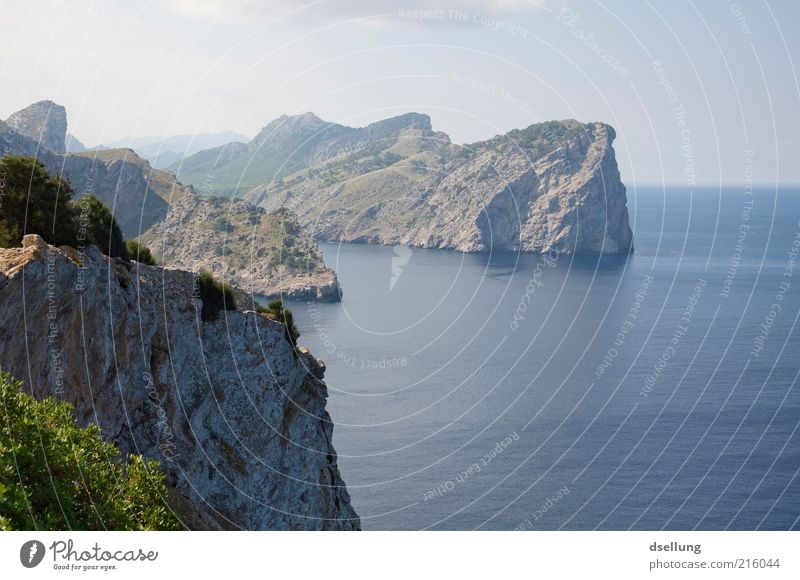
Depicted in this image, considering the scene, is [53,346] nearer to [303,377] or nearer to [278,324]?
[278,324]

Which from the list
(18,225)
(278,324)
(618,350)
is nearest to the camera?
(18,225)

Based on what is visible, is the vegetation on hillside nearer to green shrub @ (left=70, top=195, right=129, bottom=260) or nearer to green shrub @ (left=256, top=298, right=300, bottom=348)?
green shrub @ (left=70, top=195, right=129, bottom=260)

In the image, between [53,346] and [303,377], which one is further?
[303,377]

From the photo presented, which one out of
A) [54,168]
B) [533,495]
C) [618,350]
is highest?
[54,168]

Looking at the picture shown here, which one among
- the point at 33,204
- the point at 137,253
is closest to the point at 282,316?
the point at 137,253

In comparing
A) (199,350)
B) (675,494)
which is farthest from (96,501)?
(675,494)

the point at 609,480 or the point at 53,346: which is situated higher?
the point at 53,346

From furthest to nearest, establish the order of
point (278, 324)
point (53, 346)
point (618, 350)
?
1. point (618, 350)
2. point (278, 324)
3. point (53, 346)
